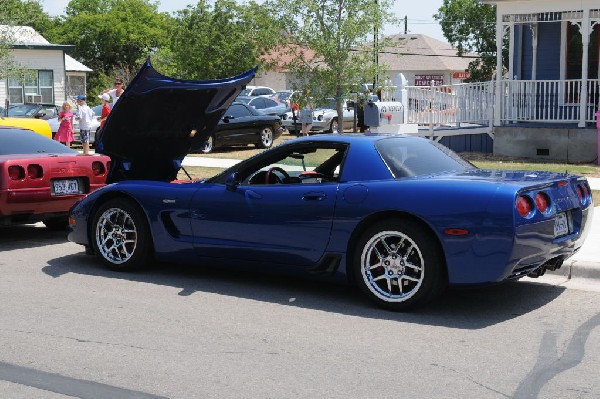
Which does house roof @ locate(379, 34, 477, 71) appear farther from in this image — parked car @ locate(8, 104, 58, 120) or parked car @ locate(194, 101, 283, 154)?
parked car @ locate(194, 101, 283, 154)

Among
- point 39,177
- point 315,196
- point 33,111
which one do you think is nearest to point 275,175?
point 315,196

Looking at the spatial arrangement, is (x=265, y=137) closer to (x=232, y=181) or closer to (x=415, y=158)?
(x=232, y=181)

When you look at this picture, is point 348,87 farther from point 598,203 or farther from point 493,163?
point 598,203

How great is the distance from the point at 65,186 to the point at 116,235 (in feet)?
6.78

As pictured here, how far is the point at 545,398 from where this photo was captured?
483 centimetres

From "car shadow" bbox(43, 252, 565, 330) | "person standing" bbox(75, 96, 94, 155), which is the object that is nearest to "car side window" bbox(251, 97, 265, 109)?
"person standing" bbox(75, 96, 94, 155)

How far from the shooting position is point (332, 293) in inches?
293

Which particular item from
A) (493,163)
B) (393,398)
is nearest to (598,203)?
(493,163)

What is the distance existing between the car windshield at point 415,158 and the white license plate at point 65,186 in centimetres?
437

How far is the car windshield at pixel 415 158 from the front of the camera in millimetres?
7043

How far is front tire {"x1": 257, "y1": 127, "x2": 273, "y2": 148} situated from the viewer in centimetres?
2517

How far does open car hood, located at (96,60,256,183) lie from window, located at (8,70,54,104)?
35.3m

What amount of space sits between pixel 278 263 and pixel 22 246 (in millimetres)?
4009

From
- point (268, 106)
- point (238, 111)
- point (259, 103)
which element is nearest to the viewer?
point (238, 111)
